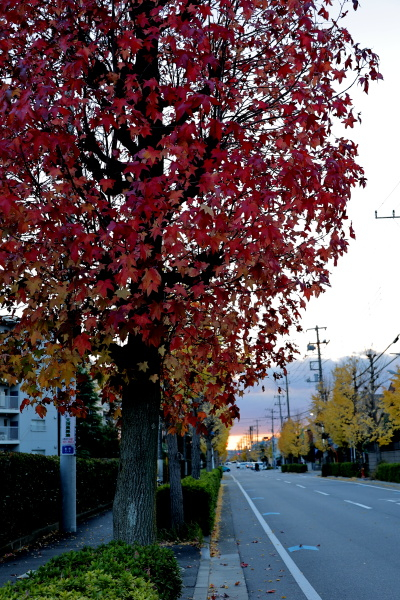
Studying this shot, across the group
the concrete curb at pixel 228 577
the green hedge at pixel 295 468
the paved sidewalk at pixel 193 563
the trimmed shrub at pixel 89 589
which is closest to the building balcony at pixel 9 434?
the paved sidewalk at pixel 193 563

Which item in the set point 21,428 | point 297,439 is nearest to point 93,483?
point 21,428

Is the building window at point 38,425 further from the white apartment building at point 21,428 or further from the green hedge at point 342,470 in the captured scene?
the green hedge at point 342,470

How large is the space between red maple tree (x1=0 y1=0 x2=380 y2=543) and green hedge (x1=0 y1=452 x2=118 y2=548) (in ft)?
22.8

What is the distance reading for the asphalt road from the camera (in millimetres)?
8984

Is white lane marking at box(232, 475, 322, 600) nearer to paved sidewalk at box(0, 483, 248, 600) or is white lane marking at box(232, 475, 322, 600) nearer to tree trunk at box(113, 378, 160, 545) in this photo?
paved sidewalk at box(0, 483, 248, 600)

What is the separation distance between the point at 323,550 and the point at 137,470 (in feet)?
23.5

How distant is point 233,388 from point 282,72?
379 cm

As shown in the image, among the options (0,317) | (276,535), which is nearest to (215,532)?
(276,535)

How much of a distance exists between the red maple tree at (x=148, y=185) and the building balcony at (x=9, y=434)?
41931 mm

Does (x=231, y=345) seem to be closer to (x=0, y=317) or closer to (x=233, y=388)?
(x=233, y=388)

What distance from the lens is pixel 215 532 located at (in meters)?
15.8

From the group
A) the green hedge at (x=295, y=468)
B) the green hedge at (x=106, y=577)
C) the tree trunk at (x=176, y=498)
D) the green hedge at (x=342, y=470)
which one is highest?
the green hedge at (x=106, y=577)

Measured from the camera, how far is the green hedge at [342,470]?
47.6 metres

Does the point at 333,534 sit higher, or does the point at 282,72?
the point at 282,72
